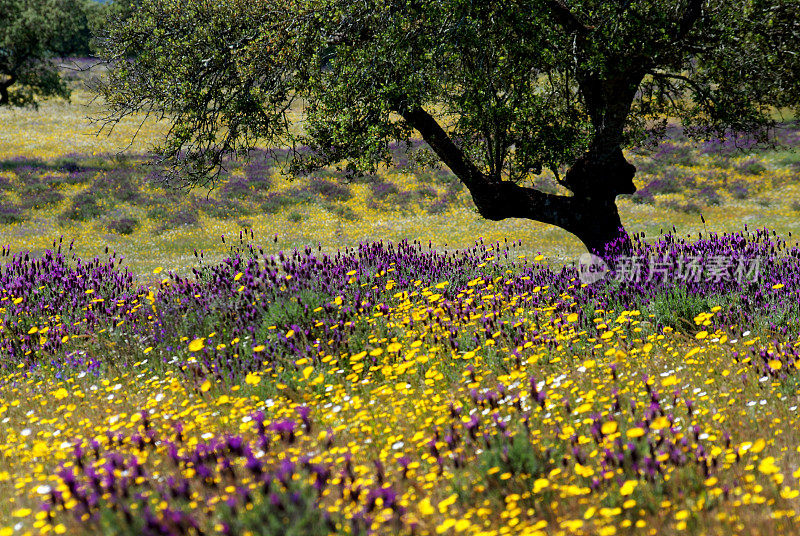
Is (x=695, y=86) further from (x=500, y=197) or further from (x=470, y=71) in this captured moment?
(x=470, y=71)

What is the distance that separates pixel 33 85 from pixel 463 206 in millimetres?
27687

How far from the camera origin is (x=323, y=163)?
12141mm

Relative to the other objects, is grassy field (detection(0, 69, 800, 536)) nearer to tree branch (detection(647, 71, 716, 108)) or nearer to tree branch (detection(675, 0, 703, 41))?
tree branch (detection(647, 71, 716, 108))

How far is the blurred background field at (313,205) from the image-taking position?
838 inches

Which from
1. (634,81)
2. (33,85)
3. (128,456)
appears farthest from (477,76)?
(33,85)

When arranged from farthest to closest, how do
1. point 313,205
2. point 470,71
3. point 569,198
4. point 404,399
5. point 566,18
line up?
1. point 313,205
2. point 569,198
3. point 470,71
4. point 566,18
5. point 404,399

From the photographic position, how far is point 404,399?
187 inches

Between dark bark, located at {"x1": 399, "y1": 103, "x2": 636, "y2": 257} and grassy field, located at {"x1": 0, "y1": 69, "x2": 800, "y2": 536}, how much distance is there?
1.40m

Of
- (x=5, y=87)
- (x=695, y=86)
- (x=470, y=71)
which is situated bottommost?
(x=695, y=86)

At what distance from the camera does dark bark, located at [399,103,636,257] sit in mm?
11039

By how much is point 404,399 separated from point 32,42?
132 feet

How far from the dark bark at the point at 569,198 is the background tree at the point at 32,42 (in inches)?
1251

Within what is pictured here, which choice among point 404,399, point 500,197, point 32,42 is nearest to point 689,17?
point 500,197

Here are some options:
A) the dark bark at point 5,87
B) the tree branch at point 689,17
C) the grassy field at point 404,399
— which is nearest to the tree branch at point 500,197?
the grassy field at point 404,399
